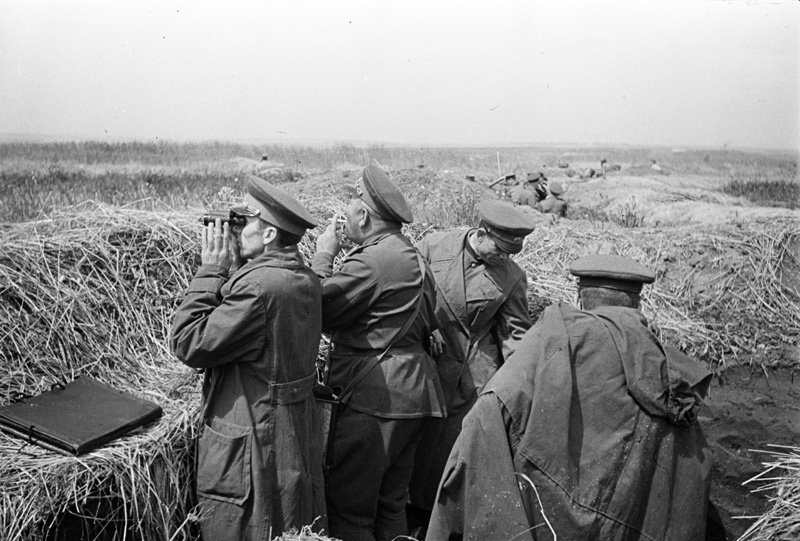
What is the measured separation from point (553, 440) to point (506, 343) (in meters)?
2.07

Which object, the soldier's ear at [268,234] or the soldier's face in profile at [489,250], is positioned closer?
the soldier's ear at [268,234]

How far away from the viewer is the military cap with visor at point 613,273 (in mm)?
3734

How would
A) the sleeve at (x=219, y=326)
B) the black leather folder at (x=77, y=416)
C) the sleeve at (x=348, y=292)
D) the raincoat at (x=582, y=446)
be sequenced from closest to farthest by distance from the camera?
the raincoat at (x=582, y=446) → the sleeve at (x=219, y=326) → the black leather folder at (x=77, y=416) → the sleeve at (x=348, y=292)

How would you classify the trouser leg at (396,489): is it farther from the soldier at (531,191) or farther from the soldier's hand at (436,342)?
the soldier at (531,191)

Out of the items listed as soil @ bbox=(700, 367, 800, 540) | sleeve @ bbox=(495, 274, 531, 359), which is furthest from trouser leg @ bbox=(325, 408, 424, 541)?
soil @ bbox=(700, 367, 800, 540)

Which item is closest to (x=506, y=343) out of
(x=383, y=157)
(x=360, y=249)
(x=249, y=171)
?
(x=360, y=249)

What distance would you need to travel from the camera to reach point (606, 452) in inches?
136

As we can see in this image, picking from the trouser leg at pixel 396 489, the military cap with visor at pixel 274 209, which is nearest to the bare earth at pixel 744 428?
the trouser leg at pixel 396 489

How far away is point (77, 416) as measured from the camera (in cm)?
412

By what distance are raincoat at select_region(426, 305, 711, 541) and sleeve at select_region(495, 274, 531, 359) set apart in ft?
6.32

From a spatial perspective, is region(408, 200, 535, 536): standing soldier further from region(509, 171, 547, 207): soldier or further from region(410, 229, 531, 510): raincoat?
region(509, 171, 547, 207): soldier

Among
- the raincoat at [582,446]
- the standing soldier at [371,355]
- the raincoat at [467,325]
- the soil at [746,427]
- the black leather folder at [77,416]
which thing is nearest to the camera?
the raincoat at [582,446]

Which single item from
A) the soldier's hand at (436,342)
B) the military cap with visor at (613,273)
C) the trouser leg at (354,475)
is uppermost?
the military cap with visor at (613,273)

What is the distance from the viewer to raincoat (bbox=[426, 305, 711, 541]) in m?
3.44
